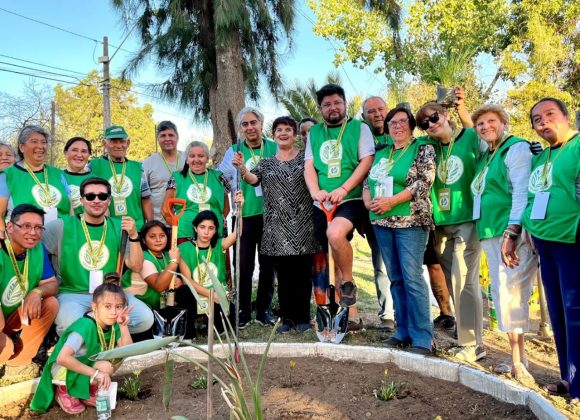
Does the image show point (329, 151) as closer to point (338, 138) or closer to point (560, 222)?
point (338, 138)

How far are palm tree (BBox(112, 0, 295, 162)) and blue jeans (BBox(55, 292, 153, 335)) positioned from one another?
7267 millimetres

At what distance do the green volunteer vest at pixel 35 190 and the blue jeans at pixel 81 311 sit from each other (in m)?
0.83

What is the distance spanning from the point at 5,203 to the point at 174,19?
8.74 m

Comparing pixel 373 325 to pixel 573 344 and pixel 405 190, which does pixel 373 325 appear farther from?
pixel 573 344

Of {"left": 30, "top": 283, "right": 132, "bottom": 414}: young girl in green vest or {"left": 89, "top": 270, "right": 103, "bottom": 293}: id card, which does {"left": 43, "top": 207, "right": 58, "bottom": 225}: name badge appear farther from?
{"left": 30, "top": 283, "right": 132, "bottom": 414}: young girl in green vest

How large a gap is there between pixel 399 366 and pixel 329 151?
5.95ft

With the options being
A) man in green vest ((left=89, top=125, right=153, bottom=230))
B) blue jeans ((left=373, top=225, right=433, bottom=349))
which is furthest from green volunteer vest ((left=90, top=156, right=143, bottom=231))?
blue jeans ((left=373, top=225, right=433, bottom=349))

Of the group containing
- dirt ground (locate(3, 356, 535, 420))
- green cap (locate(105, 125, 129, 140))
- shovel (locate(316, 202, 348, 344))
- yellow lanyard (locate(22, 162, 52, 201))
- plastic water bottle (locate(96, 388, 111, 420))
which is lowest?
dirt ground (locate(3, 356, 535, 420))

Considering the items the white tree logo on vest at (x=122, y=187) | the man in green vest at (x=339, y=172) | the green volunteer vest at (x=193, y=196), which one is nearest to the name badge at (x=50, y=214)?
the white tree logo on vest at (x=122, y=187)

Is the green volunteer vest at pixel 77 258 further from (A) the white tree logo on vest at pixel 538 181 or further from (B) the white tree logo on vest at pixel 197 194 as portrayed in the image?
(A) the white tree logo on vest at pixel 538 181

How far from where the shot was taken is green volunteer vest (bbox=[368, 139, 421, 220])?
4113 millimetres

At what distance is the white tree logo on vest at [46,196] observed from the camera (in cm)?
441

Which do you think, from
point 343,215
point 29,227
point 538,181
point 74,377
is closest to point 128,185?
point 29,227

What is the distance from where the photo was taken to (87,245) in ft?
13.5
